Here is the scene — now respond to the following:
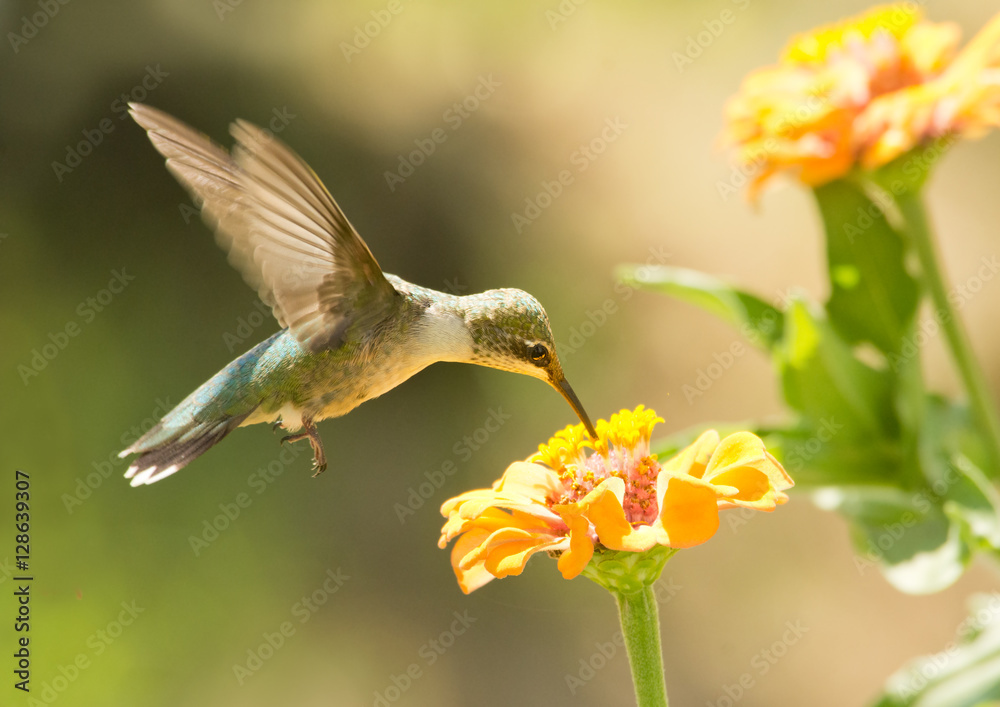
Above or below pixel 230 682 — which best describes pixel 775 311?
above

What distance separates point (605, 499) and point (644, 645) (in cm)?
18

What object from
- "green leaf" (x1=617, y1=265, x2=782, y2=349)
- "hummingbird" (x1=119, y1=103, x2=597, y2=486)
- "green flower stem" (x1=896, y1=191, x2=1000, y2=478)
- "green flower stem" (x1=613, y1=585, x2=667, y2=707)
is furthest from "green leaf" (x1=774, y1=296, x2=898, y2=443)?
"green flower stem" (x1=613, y1=585, x2=667, y2=707)

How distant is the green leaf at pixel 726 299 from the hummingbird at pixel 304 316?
37 centimetres

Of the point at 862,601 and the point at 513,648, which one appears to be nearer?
the point at 862,601

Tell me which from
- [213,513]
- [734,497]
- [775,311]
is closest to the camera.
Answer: [734,497]

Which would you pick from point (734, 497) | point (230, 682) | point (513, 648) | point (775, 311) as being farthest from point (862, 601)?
point (734, 497)

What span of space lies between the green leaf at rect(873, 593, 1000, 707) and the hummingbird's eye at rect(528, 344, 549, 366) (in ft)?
2.39

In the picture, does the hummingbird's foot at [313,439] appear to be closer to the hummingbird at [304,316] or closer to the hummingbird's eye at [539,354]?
Result: the hummingbird at [304,316]

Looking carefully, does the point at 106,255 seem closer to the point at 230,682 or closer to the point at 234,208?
the point at 230,682

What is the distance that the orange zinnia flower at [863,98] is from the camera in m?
1.23

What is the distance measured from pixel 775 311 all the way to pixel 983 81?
19.4 inches

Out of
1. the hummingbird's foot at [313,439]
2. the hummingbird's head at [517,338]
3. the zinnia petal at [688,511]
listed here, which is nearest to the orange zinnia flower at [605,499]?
the zinnia petal at [688,511]

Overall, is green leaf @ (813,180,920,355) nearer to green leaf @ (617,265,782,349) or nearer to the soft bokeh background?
green leaf @ (617,265,782,349)

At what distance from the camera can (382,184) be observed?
3598 mm
